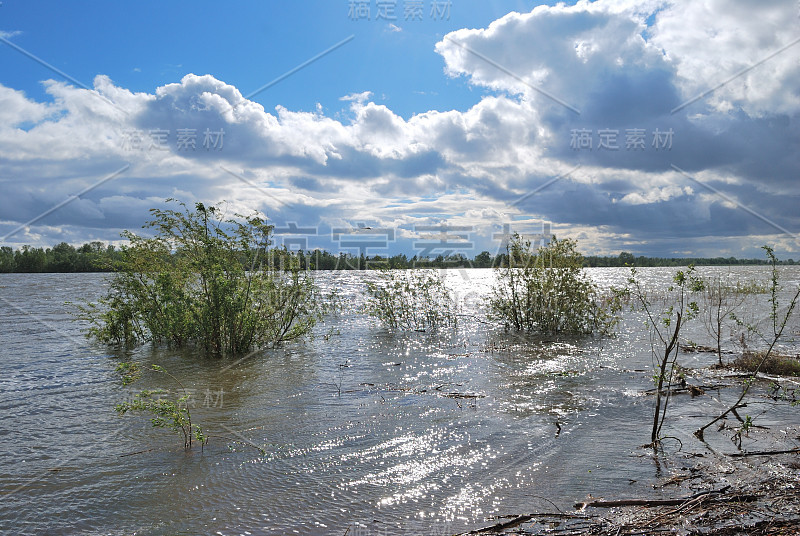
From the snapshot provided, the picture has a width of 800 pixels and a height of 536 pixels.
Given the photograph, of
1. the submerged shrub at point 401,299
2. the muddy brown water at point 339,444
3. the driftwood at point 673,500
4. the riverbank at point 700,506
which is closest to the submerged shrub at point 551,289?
the submerged shrub at point 401,299

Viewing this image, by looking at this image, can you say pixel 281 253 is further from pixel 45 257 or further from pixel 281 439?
pixel 45 257

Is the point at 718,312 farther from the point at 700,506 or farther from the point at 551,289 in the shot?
the point at 551,289

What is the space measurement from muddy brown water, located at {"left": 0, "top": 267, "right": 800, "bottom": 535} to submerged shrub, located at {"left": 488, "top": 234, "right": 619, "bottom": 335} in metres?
4.18

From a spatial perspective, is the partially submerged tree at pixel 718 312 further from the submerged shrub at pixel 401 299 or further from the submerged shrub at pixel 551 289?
the submerged shrub at pixel 401 299

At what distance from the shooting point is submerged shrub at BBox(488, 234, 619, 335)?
1759cm

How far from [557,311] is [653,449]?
11.7 metres

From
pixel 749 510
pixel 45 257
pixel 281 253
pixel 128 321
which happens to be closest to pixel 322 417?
pixel 749 510

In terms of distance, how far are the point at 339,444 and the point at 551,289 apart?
12.8 m

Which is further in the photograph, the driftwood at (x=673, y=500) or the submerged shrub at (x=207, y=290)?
Result: the submerged shrub at (x=207, y=290)

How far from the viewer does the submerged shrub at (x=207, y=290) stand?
569 inches

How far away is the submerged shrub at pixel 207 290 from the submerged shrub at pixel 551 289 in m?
7.72

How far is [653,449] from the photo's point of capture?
6.72 m

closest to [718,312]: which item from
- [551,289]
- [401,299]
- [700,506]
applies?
[700,506]

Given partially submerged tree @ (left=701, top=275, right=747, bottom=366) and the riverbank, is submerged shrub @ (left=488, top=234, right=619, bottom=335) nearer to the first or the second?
partially submerged tree @ (left=701, top=275, right=747, bottom=366)
